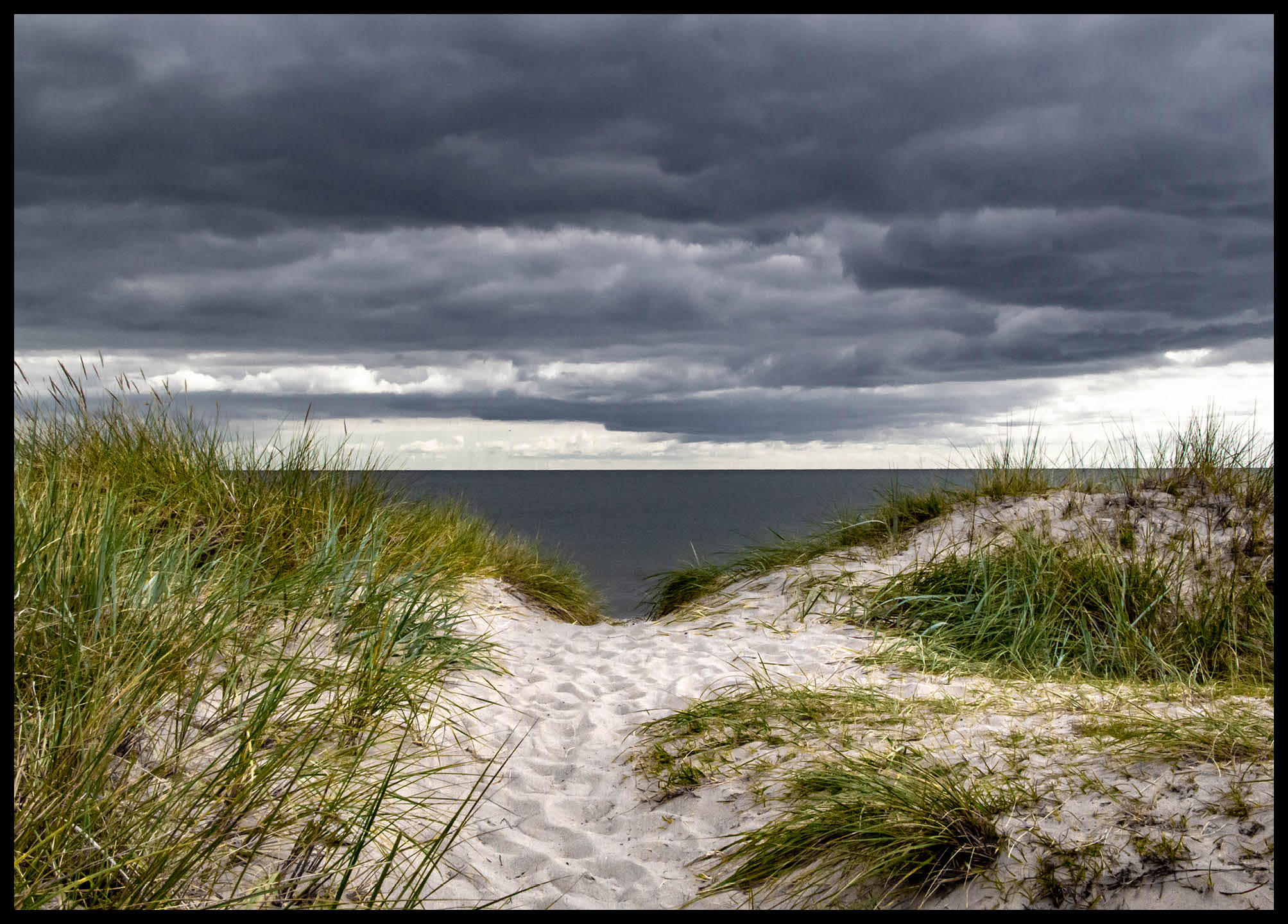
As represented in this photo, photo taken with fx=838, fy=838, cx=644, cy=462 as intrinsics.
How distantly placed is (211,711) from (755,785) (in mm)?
2356

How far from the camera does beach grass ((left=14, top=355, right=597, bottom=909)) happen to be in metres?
2.44

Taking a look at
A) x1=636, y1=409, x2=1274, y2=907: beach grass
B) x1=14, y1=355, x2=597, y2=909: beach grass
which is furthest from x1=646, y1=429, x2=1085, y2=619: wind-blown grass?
x1=14, y1=355, x2=597, y2=909: beach grass

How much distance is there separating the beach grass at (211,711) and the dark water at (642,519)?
2870 mm

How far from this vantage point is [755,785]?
138 inches

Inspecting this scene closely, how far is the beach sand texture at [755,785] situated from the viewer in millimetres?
2479

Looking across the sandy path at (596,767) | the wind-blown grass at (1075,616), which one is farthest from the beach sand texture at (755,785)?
the wind-blown grass at (1075,616)

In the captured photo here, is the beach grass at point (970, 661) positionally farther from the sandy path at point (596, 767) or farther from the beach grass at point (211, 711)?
the beach grass at point (211, 711)

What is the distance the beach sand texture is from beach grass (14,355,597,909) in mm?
259

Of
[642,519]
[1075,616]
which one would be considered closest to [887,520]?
[1075,616]

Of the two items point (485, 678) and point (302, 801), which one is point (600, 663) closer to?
point (485, 678)

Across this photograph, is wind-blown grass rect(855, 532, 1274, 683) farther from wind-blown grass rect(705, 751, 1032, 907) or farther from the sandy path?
wind-blown grass rect(705, 751, 1032, 907)

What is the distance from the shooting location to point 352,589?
482cm

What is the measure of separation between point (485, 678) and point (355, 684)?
141 cm

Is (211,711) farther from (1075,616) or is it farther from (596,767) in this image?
(1075,616)
